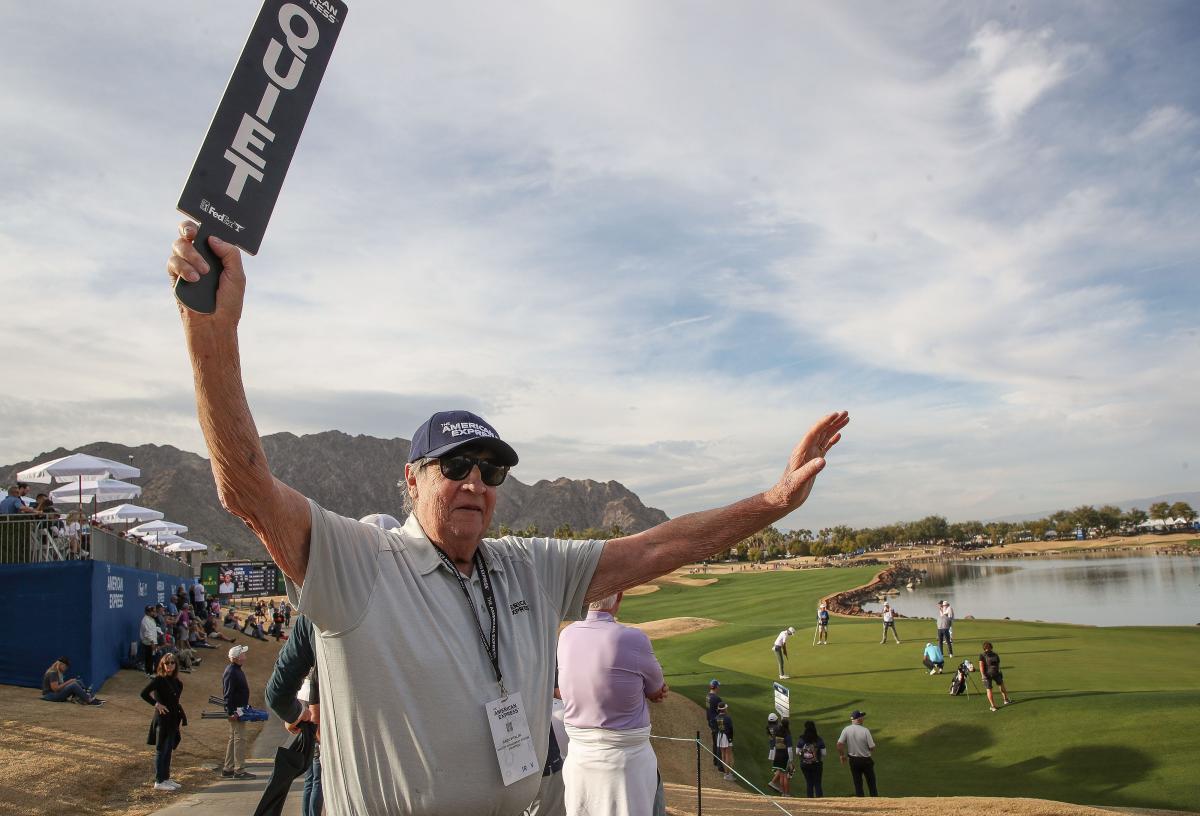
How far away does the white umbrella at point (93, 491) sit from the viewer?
1046 inches

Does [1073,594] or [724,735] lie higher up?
[724,735]

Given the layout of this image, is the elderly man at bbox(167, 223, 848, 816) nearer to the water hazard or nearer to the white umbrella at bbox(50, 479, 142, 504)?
the white umbrella at bbox(50, 479, 142, 504)

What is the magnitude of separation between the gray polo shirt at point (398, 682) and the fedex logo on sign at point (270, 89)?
79 cm

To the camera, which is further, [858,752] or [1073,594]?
[1073,594]

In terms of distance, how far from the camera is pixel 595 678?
504 cm

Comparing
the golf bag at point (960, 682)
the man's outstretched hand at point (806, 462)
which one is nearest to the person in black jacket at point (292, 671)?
the man's outstretched hand at point (806, 462)

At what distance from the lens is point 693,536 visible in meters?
2.54

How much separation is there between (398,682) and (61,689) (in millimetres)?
16796

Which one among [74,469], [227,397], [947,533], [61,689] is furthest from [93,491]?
[947,533]

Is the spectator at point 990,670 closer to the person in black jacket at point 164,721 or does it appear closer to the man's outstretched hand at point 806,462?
the person in black jacket at point 164,721

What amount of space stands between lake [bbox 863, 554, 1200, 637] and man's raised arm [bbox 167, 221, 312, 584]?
1715 inches

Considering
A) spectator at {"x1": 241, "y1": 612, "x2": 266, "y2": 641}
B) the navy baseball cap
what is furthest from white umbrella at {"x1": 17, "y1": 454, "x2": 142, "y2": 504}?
the navy baseball cap

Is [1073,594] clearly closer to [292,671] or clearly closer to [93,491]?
[93,491]

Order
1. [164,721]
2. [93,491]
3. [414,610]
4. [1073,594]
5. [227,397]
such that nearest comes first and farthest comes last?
[227,397] → [414,610] → [164,721] → [93,491] → [1073,594]
